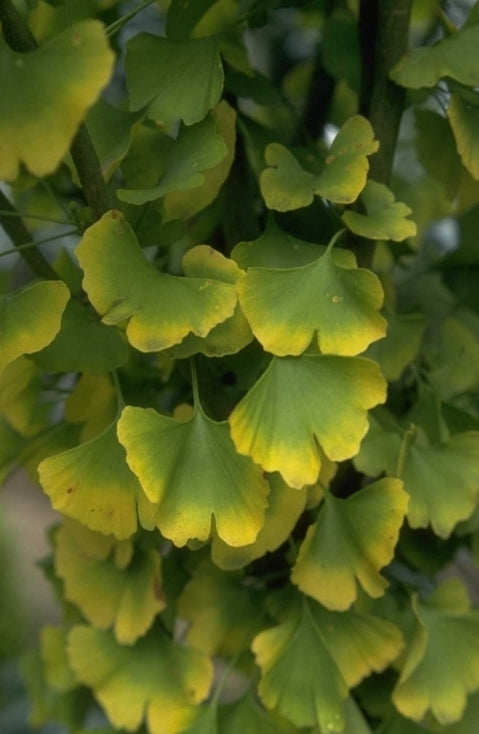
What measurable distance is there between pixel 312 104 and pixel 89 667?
0.36 m

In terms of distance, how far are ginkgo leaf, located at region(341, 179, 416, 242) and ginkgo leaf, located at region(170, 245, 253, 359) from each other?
62mm

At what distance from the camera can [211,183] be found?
0.39 meters

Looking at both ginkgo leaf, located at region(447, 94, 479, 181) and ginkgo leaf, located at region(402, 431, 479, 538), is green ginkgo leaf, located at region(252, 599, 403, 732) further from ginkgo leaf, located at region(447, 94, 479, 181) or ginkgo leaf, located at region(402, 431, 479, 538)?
ginkgo leaf, located at region(447, 94, 479, 181)

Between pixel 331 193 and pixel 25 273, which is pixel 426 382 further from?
pixel 25 273

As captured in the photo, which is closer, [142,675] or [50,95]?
[50,95]

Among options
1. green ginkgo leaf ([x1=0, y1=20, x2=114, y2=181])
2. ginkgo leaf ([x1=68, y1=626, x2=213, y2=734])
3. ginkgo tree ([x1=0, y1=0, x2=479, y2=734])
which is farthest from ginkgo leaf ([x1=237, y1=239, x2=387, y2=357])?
ginkgo leaf ([x1=68, y1=626, x2=213, y2=734])

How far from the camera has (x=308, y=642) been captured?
1.40 feet

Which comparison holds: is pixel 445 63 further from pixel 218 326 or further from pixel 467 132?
pixel 218 326

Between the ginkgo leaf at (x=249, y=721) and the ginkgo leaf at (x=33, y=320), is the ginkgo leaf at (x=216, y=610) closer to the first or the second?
the ginkgo leaf at (x=249, y=721)

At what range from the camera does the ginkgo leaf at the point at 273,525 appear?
1.30 feet

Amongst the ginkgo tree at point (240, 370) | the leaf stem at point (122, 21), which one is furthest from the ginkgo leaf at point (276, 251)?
the leaf stem at point (122, 21)

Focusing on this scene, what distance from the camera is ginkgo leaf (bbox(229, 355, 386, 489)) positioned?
0.34m

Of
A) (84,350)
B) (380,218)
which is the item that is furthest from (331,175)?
(84,350)

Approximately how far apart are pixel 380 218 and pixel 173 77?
4.2 inches
